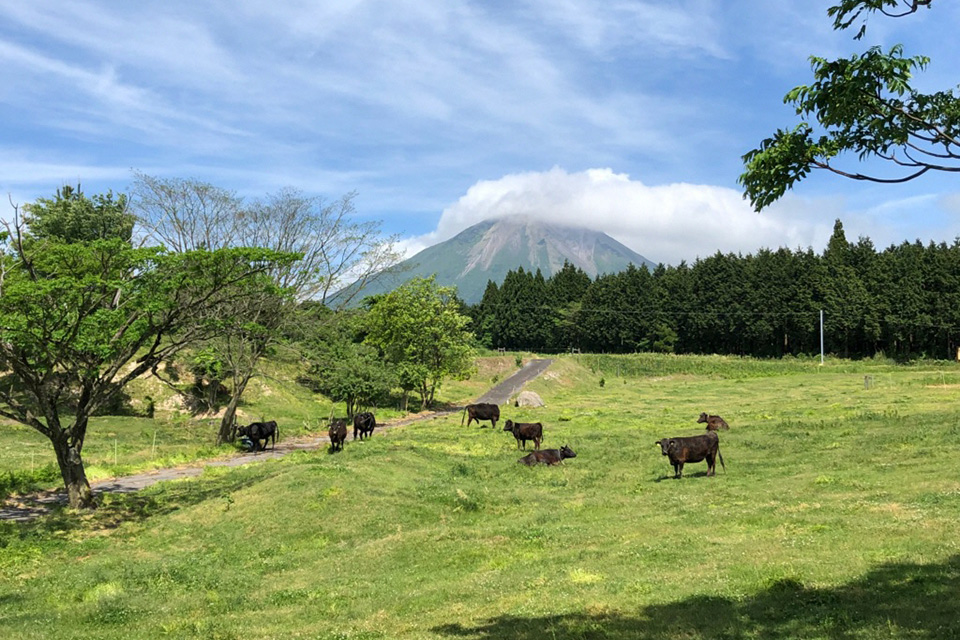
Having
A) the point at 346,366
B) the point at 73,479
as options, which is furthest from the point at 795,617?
the point at 346,366

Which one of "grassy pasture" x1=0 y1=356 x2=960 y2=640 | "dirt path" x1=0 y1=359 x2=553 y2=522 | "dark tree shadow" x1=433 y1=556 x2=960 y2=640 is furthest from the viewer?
"dirt path" x1=0 y1=359 x2=553 y2=522

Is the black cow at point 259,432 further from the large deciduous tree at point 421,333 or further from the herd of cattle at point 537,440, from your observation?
the large deciduous tree at point 421,333

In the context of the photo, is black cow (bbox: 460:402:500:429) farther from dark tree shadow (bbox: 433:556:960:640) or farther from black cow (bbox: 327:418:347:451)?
dark tree shadow (bbox: 433:556:960:640)

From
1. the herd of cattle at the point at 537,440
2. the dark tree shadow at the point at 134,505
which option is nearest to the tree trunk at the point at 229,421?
the herd of cattle at the point at 537,440

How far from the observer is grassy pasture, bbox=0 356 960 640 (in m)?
10.5

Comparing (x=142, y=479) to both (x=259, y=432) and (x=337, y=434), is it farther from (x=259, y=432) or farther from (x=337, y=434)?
(x=259, y=432)

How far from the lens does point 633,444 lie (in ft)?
109

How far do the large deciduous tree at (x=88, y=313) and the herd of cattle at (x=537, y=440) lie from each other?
10818 mm

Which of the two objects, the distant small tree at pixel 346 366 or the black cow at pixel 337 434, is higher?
the distant small tree at pixel 346 366

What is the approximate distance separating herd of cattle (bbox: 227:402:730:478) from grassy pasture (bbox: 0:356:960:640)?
805 mm

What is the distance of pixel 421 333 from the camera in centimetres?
6359

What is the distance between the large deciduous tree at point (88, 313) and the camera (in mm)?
21609

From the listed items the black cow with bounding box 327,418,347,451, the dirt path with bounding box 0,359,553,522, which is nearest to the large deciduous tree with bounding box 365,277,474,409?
the dirt path with bounding box 0,359,553,522

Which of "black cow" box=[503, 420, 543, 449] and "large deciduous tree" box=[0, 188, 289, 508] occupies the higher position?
"large deciduous tree" box=[0, 188, 289, 508]
